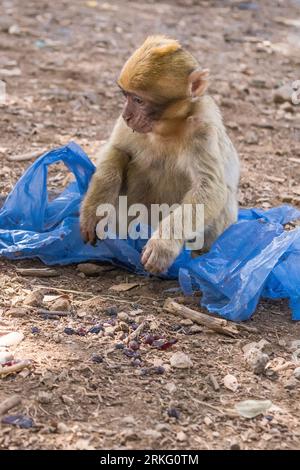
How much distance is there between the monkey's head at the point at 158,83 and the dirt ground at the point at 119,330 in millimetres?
1054

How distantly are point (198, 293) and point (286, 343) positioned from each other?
0.75 meters

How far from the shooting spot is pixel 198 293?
17.9 feet

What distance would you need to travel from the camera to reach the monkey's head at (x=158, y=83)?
521cm

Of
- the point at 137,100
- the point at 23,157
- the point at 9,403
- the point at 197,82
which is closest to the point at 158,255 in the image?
the point at 137,100

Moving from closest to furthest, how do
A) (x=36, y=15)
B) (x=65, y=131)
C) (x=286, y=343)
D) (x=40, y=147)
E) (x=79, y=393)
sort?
(x=79, y=393)
(x=286, y=343)
(x=40, y=147)
(x=65, y=131)
(x=36, y=15)

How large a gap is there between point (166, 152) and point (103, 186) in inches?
18.4

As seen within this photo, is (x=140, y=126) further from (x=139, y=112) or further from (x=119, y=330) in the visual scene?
(x=119, y=330)

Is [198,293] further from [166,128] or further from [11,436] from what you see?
[11,436]

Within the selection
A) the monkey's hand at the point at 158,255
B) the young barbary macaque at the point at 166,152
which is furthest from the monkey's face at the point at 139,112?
the monkey's hand at the point at 158,255

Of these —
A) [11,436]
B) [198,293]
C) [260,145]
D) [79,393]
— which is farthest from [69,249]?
[260,145]

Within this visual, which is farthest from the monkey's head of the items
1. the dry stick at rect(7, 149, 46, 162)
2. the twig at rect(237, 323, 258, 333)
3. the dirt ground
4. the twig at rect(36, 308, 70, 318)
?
the dry stick at rect(7, 149, 46, 162)

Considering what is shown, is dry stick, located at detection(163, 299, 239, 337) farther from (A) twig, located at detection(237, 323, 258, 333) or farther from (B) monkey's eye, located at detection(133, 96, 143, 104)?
(B) monkey's eye, located at detection(133, 96, 143, 104)

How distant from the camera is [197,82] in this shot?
5.37 meters

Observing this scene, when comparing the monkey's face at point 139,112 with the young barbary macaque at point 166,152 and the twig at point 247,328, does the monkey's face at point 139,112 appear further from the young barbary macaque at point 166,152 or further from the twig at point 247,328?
the twig at point 247,328
